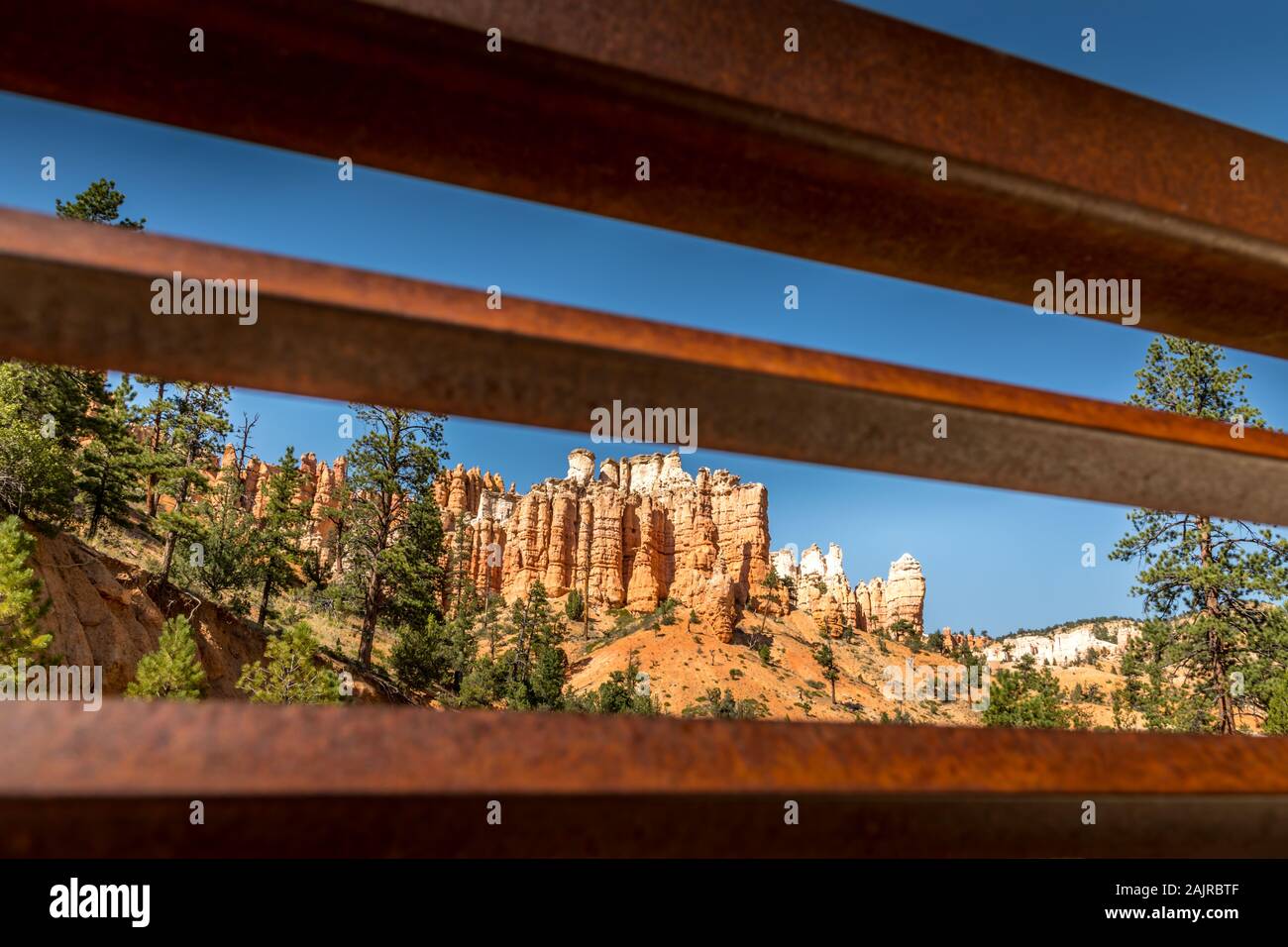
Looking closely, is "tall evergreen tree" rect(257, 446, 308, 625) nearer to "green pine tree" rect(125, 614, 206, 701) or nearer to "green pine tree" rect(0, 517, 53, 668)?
"green pine tree" rect(125, 614, 206, 701)

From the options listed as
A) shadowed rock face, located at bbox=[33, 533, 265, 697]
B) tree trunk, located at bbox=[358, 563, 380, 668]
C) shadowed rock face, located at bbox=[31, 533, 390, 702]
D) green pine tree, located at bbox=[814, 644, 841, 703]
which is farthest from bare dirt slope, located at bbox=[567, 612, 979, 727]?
shadowed rock face, located at bbox=[33, 533, 265, 697]

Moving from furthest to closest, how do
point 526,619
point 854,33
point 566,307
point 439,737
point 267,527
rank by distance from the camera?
point 526,619
point 267,527
point 854,33
point 566,307
point 439,737

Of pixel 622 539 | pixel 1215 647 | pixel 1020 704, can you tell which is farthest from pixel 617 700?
pixel 622 539

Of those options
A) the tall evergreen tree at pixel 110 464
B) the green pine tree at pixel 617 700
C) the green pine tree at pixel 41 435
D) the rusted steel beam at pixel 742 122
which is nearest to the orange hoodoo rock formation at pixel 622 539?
the green pine tree at pixel 617 700

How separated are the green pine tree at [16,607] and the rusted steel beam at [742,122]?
2214 centimetres

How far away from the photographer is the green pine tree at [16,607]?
1891 centimetres

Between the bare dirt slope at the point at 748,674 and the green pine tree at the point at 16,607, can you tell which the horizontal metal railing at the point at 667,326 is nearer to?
the green pine tree at the point at 16,607

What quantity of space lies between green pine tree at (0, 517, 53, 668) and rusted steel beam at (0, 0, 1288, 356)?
22.1 metres

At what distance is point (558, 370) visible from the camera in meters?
0.92

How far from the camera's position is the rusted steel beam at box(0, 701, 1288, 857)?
66 cm
